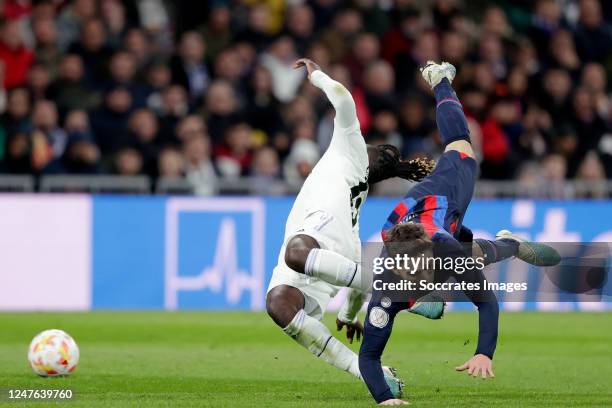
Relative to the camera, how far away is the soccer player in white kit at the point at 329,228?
322 inches

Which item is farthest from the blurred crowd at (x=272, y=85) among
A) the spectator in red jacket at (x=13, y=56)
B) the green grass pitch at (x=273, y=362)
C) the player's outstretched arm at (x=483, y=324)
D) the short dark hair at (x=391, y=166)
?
the player's outstretched arm at (x=483, y=324)

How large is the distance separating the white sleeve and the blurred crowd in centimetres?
715

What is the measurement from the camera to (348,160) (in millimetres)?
8586

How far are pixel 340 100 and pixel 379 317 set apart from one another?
1552 millimetres

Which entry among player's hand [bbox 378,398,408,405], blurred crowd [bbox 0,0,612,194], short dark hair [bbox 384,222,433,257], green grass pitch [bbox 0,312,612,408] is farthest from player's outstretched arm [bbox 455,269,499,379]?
blurred crowd [bbox 0,0,612,194]

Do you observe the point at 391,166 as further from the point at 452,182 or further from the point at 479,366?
the point at 479,366

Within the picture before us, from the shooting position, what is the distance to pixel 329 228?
8352 millimetres

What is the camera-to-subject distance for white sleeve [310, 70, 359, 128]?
8281 millimetres

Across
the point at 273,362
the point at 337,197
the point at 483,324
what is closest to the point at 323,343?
the point at 337,197

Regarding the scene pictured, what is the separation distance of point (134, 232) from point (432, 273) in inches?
326

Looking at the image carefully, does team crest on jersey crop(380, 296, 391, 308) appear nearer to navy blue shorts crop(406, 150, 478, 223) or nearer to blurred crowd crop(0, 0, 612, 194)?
navy blue shorts crop(406, 150, 478, 223)

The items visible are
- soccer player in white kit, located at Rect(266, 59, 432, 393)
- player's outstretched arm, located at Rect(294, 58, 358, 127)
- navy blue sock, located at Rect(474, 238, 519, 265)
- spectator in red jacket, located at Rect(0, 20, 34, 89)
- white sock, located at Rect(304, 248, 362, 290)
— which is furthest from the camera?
spectator in red jacket, located at Rect(0, 20, 34, 89)

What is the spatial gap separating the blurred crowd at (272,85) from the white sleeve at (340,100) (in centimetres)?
715

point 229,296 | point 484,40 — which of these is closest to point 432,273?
point 229,296
